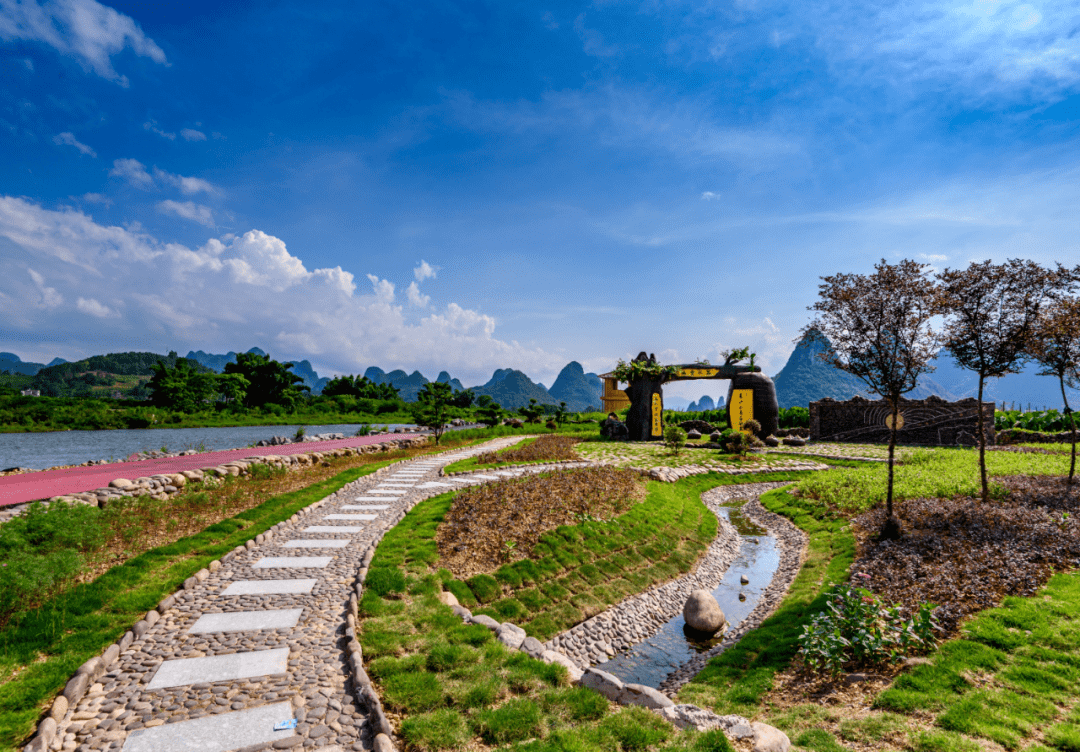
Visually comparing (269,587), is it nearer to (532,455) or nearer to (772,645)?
(772,645)

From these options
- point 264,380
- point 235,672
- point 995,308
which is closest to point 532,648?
point 235,672

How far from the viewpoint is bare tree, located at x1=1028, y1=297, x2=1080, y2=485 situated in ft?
35.8

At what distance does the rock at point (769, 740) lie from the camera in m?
3.92

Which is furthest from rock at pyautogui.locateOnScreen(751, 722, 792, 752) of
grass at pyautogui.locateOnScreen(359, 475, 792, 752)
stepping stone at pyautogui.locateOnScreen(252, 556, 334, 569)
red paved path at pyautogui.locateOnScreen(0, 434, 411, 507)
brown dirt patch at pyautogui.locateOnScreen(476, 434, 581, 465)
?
brown dirt patch at pyautogui.locateOnScreen(476, 434, 581, 465)

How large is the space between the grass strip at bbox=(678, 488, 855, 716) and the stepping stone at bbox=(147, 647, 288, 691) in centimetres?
487

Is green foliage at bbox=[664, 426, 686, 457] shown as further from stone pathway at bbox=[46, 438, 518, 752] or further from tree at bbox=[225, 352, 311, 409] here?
tree at bbox=[225, 352, 311, 409]

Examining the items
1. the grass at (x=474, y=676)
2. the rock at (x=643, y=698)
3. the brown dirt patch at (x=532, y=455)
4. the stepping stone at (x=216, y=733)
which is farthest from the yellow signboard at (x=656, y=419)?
the stepping stone at (x=216, y=733)

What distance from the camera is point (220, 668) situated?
14.8ft

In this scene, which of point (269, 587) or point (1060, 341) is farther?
point (1060, 341)

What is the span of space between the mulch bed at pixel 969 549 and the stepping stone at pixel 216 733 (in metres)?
8.02

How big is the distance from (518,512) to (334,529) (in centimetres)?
394

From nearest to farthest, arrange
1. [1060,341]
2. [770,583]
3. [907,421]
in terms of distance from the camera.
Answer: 1. [770,583]
2. [1060,341]
3. [907,421]

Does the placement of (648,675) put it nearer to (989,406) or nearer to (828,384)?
(989,406)

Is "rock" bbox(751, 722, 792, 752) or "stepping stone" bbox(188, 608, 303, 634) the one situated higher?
"stepping stone" bbox(188, 608, 303, 634)
